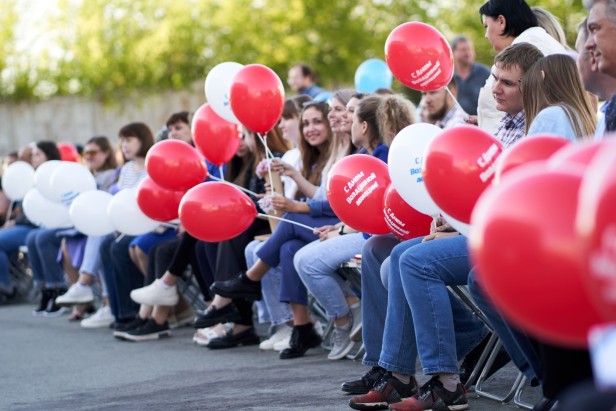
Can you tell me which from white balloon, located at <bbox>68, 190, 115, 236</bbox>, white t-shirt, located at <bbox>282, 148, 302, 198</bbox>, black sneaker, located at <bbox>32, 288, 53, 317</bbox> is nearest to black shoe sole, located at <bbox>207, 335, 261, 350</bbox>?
white t-shirt, located at <bbox>282, 148, 302, 198</bbox>

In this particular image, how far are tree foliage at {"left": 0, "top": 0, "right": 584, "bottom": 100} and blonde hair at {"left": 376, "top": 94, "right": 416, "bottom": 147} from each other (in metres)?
19.9

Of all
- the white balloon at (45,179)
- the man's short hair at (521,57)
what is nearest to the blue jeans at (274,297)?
the man's short hair at (521,57)

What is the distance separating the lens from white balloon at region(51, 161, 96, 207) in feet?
31.0

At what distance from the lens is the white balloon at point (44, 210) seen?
1015 cm

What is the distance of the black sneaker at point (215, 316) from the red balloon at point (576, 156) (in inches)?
203

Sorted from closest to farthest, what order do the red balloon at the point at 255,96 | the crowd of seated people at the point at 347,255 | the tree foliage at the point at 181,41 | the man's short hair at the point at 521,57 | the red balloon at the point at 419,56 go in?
the crowd of seated people at the point at 347,255 → the man's short hair at the point at 521,57 → the red balloon at the point at 419,56 → the red balloon at the point at 255,96 → the tree foliage at the point at 181,41

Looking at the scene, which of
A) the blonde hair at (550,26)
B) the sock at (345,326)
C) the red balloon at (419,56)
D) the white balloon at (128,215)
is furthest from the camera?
A: the white balloon at (128,215)

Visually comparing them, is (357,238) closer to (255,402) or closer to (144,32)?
(255,402)

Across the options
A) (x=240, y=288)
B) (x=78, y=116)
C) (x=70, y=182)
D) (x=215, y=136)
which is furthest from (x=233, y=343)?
(x=78, y=116)

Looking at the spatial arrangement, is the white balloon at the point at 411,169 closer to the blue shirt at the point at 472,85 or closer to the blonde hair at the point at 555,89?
the blonde hair at the point at 555,89

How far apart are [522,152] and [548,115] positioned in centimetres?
141

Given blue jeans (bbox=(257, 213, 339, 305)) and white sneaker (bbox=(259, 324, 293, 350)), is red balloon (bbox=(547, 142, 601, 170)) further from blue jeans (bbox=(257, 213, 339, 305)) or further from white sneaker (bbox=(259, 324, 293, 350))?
white sneaker (bbox=(259, 324, 293, 350))

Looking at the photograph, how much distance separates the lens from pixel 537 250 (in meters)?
2.33

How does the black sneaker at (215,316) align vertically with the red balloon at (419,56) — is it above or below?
below
